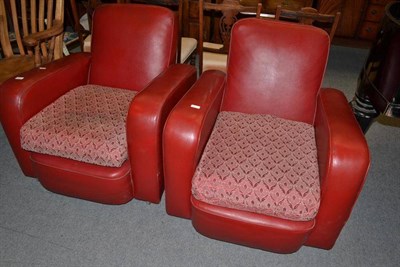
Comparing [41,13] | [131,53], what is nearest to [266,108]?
[131,53]

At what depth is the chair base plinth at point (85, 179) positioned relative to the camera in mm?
1363

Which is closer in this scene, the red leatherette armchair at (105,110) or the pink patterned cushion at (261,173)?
the pink patterned cushion at (261,173)

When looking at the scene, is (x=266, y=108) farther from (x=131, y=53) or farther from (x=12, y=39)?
(x=12, y=39)

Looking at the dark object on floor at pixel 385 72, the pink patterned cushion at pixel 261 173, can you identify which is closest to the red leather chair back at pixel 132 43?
the pink patterned cushion at pixel 261 173

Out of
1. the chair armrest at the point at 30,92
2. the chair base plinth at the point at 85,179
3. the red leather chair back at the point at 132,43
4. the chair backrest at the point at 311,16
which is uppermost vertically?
the chair backrest at the point at 311,16

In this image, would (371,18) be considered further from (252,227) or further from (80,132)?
(80,132)

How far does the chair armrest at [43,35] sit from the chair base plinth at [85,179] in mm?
640

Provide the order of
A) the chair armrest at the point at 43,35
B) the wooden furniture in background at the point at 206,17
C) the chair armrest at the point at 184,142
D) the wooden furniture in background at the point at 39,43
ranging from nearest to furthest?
the chair armrest at the point at 184,142, the chair armrest at the point at 43,35, the wooden furniture in background at the point at 39,43, the wooden furniture in background at the point at 206,17

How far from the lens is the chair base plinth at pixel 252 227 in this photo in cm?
116

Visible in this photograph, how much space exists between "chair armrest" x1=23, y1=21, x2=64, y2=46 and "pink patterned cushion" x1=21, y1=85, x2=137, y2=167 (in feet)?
1.23

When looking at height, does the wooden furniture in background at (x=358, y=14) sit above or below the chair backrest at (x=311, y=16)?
below

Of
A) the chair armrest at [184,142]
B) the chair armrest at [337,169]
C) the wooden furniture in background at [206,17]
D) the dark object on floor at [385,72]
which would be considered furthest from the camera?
the wooden furniture in background at [206,17]

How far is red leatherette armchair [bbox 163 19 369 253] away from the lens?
1.11 meters

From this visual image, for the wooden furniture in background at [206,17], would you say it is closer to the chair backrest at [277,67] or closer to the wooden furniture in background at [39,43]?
the wooden furniture in background at [39,43]
